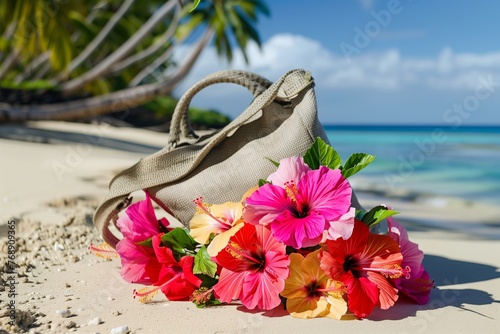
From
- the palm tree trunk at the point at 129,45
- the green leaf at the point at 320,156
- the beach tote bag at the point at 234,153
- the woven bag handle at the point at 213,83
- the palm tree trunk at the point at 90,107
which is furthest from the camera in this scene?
the palm tree trunk at the point at 129,45

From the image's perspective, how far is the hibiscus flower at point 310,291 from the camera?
1.83 meters

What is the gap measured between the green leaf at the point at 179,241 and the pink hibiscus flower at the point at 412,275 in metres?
0.73

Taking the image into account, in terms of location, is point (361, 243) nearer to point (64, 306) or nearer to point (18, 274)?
point (64, 306)

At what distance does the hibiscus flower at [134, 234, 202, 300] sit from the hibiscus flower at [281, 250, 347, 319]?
1.17 feet

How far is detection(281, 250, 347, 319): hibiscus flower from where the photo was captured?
1.83 metres

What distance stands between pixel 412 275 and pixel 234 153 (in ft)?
2.71

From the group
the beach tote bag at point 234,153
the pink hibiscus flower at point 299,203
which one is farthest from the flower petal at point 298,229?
the beach tote bag at point 234,153

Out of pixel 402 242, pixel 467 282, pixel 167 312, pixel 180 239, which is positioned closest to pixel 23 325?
pixel 167 312

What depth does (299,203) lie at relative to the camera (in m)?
1.90

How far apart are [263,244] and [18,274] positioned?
115cm

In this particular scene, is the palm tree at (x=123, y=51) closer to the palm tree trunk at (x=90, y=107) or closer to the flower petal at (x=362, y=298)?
the palm tree trunk at (x=90, y=107)

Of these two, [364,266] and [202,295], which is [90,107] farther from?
Answer: [364,266]

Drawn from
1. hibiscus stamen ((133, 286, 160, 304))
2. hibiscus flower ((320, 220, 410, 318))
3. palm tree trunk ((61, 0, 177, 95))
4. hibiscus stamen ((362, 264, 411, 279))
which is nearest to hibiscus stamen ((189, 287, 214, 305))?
hibiscus stamen ((133, 286, 160, 304))

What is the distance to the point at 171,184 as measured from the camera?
2283mm
